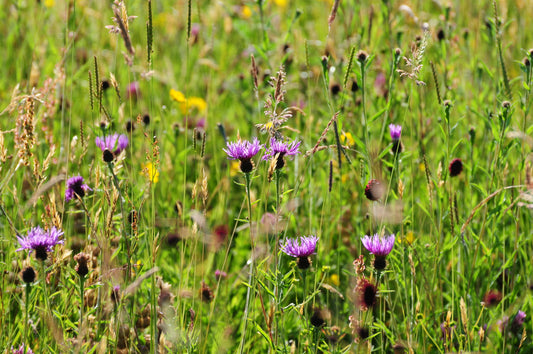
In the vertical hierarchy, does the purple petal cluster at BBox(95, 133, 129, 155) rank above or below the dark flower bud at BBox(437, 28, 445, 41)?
below

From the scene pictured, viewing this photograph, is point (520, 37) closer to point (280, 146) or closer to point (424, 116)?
point (424, 116)

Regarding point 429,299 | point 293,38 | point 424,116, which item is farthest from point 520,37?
point 429,299

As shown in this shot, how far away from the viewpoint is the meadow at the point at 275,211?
1547 mm

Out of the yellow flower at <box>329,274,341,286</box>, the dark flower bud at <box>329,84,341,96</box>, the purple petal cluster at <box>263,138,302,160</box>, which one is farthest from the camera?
the dark flower bud at <box>329,84,341,96</box>

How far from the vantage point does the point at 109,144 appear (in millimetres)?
1896

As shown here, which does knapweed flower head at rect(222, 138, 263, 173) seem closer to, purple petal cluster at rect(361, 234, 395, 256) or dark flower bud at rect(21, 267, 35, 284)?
purple petal cluster at rect(361, 234, 395, 256)

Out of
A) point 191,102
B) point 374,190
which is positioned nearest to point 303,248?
point 374,190

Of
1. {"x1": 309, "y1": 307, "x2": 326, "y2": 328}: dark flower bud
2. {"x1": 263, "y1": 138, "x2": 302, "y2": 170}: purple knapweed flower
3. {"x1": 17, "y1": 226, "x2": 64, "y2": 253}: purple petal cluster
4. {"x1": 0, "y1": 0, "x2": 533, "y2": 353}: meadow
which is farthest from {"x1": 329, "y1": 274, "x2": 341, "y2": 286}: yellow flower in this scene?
{"x1": 17, "y1": 226, "x2": 64, "y2": 253}: purple petal cluster

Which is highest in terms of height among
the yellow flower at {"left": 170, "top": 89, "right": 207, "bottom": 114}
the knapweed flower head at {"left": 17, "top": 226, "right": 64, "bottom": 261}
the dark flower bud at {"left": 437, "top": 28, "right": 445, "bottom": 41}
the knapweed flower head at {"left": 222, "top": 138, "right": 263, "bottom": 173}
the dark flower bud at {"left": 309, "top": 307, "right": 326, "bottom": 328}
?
the dark flower bud at {"left": 437, "top": 28, "right": 445, "bottom": 41}

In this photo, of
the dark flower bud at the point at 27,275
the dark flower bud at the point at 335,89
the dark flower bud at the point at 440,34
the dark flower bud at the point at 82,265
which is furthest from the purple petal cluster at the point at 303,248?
the dark flower bud at the point at 440,34

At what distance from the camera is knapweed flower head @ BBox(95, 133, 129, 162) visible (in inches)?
63.6

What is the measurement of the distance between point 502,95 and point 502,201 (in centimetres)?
55

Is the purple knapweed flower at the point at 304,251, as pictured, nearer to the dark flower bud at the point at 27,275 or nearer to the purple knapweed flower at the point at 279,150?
the purple knapweed flower at the point at 279,150

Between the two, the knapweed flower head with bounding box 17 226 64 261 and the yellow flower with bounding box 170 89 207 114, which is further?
the yellow flower with bounding box 170 89 207 114
